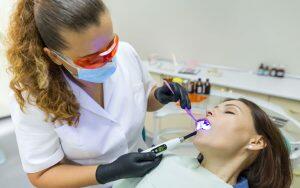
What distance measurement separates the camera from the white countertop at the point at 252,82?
205 cm

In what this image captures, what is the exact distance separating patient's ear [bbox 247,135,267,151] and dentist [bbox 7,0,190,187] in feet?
1.22

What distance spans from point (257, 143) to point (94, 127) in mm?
650

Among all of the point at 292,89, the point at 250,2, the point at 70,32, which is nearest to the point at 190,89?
the point at 292,89

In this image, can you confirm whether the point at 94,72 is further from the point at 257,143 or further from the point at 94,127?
the point at 257,143

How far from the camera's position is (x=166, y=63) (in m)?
2.91

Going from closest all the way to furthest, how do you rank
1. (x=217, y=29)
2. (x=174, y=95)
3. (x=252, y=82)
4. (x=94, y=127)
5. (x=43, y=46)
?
(x=43, y=46) < (x=94, y=127) < (x=174, y=95) < (x=252, y=82) < (x=217, y=29)

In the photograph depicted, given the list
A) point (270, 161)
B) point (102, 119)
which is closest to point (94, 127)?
→ point (102, 119)

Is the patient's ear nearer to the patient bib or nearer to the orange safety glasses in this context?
the patient bib

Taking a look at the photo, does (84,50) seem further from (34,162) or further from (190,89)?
(190,89)

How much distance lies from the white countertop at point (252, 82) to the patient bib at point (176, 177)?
1117mm

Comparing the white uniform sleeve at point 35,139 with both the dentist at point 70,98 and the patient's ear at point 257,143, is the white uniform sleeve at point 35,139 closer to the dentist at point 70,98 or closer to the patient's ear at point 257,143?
the dentist at point 70,98

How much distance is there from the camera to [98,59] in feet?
3.13

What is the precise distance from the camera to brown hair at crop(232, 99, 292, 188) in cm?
112

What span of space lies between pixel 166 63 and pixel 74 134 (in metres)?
1.97
